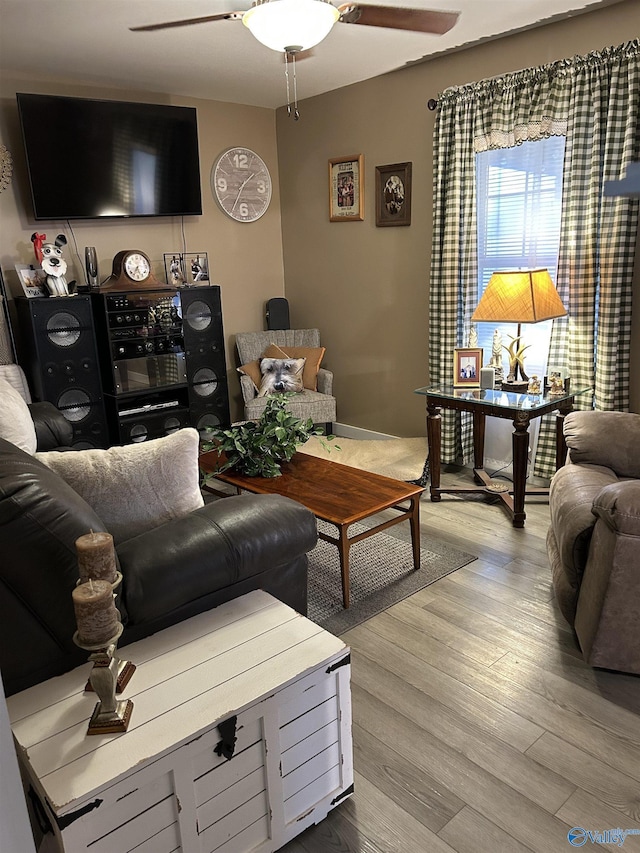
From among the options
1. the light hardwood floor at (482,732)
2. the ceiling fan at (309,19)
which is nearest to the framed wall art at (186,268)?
the ceiling fan at (309,19)

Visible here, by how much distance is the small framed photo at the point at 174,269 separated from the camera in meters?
4.68

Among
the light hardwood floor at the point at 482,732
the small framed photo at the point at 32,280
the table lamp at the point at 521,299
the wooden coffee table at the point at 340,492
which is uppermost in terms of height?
the small framed photo at the point at 32,280

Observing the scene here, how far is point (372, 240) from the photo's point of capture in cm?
465

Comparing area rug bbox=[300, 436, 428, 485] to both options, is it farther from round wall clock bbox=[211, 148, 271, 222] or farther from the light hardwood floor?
round wall clock bbox=[211, 148, 271, 222]

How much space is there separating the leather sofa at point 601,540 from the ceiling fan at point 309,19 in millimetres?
1785

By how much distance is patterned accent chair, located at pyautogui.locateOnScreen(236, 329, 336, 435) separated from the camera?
4.63 meters

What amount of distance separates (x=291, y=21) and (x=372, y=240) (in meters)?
2.49

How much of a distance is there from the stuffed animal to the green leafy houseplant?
172cm

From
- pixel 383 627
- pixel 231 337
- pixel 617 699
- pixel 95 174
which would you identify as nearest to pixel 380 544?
pixel 383 627

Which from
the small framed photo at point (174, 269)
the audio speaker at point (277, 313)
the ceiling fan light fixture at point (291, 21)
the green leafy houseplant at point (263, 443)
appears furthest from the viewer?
the audio speaker at point (277, 313)

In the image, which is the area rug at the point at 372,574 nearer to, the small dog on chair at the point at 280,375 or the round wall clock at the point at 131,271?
the small dog on chair at the point at 280,375

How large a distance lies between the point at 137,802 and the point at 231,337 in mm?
4263

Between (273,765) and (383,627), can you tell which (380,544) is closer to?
(383,627)

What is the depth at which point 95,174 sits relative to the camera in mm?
4164
